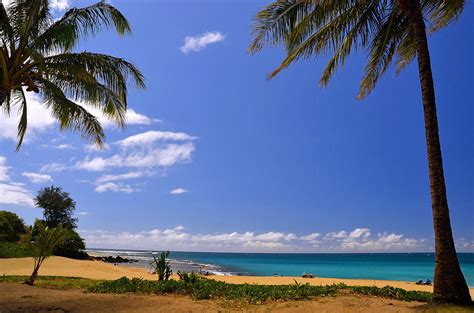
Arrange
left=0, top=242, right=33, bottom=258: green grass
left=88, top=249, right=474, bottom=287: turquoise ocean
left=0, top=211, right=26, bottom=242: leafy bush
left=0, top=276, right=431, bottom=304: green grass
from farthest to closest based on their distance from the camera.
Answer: left=88, top=249, right=474, bottom=287: turquoise ocean
left=0, top=211, right=26, bottom=242: leafy bush
left=0, top=242, right=33, bottom=258: green grass
left=0, top=276, right=431, bottom=304: green grass

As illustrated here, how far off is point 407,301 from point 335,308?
2142 millimetres

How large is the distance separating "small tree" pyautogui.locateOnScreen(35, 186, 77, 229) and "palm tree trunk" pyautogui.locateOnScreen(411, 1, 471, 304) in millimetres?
37561

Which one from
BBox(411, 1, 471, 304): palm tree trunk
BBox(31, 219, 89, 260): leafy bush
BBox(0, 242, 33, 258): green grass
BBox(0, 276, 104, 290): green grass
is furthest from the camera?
BBox(31, 219, 89, 260): leafy bush

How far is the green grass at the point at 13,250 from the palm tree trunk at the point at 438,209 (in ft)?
93.8

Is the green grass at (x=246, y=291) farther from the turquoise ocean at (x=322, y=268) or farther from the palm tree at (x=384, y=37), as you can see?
the turquoise ocean at (x=322, y=268)

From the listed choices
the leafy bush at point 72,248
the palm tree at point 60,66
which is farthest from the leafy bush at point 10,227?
the palm tree at point 60,66

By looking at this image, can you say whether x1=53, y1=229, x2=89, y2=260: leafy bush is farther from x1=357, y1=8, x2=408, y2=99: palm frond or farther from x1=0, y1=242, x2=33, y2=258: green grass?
x1=357, y1=8, x2=408, y2=99: palm frond

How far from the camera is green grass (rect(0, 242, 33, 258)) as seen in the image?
2680cm

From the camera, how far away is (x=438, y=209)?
23.9ft

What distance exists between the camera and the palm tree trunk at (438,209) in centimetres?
702

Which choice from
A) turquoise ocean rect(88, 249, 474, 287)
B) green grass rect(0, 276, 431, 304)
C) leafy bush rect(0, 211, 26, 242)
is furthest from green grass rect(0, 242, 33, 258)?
green grass rect(0, 276, 431, 304)

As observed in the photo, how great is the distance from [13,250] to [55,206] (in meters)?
10.5

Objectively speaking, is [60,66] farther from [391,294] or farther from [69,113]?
[391,294]

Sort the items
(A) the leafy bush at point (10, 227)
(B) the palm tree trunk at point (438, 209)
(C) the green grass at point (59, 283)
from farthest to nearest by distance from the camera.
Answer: (A) the leafy bush at point (10, 227)
(C) the green grass at point (59, 283)
(B) the palm tree trunk at point (438, 209)
